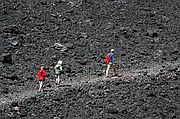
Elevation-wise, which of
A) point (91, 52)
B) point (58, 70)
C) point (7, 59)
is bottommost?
point (58, 70)

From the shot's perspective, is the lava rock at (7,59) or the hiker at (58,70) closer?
the hiker at (58,70)

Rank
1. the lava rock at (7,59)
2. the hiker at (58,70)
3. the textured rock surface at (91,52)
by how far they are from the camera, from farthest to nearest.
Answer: the lava rock at (7,59)
the hiker at (58,70)
the textured rock surface at (91,52)

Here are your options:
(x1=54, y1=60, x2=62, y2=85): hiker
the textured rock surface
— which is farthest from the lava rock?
(x1=54, y1=60, x2=62, y2=85): hiker


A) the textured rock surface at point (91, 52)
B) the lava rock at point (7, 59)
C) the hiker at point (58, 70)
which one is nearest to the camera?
the textured rock surface at point (91, 52)

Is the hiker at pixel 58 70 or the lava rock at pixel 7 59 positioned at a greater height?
the lava rock at pixel 7 59

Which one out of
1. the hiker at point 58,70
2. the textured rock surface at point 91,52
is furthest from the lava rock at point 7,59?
the hiker at point 58,70

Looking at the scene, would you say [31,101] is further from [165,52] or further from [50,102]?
[165,52]

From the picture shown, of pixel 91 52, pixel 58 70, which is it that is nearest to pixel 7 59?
pixel 58 70

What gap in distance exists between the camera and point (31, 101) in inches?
802

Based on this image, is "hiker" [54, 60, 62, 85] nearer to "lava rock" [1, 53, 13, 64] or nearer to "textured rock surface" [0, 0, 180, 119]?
"textured rock surface" [0, 0, 180, 119]

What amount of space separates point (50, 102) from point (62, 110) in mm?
1156

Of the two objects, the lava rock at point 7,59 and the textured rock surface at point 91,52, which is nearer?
the textured rock surface at point 91,52

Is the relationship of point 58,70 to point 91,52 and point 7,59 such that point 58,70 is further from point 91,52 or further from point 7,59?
point 91,52

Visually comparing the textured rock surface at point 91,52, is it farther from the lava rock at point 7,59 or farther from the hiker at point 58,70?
the hiker at point 58,70
